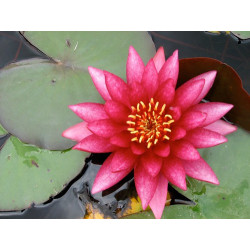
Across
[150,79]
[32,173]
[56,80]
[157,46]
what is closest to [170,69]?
[150,79]

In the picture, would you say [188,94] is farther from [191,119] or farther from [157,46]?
[157,46]

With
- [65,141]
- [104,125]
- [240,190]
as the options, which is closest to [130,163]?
[104,125]

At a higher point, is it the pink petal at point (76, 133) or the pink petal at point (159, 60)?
the pink petal at point (159, 60)

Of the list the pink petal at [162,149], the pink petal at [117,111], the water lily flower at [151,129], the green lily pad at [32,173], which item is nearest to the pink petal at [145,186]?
the water lily flower at [151,129]

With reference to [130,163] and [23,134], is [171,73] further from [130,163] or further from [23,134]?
[23,134]

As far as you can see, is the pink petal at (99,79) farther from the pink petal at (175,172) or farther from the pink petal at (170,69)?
the pink petal at (175,172)

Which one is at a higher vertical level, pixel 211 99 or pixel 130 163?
pixel 211 99
